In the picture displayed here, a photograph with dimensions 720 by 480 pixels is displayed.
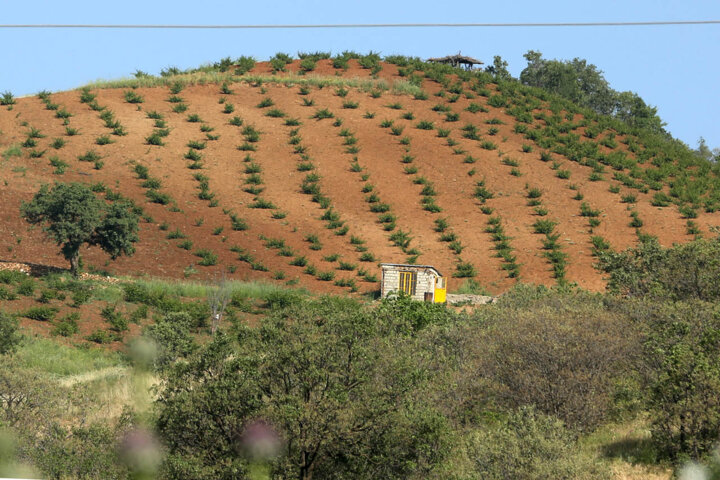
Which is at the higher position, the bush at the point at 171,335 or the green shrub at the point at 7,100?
the green shrub at the point at 7,100

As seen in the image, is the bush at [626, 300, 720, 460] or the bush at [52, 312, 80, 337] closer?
the bush at [626, 300, 720, 460]

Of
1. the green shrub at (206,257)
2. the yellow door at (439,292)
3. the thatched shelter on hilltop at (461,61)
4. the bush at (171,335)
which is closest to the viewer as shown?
the bush at (171,335)

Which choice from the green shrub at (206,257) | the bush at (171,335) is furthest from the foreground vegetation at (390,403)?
the green shrub at (206,257)

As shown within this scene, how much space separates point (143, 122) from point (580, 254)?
31719mm

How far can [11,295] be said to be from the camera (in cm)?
3566

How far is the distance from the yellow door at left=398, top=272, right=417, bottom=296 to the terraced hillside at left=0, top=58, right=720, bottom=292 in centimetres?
386

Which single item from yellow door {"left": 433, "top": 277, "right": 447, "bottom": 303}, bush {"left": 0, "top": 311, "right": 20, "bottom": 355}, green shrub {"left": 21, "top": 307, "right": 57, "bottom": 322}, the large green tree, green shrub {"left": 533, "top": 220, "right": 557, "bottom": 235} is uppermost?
green shrub {"left": 533, "top": 220, "right": 557, "bottom": 235}

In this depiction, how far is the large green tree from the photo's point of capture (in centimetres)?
3847

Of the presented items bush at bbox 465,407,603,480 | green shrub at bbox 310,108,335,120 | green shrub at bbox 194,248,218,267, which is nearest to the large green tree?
green shrub at bbox 194,248,218,267

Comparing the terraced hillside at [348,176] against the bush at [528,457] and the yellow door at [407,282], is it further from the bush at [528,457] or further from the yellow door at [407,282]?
the bush at [528,457]

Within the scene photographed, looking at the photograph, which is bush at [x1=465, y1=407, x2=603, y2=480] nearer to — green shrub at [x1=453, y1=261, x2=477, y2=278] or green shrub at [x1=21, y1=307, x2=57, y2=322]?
green shrub at [x1=21, y1=307, x2=57, y2=322]

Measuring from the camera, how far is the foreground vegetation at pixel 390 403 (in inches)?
593

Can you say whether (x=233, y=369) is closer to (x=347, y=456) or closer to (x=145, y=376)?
(x=347, y=456)

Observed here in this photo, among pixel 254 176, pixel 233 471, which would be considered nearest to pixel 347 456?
pixel 233 471
